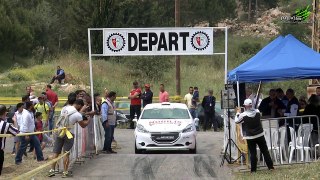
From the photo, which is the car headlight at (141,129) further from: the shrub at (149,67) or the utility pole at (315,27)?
the shrub at (149,67)

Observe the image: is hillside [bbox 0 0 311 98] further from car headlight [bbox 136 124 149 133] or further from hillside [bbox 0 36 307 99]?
car headlight [bbox 136 124 149 133]

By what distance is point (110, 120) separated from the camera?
17875mm

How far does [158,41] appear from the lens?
17.6 meters

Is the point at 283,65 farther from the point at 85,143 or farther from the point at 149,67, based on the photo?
the point at 149,67

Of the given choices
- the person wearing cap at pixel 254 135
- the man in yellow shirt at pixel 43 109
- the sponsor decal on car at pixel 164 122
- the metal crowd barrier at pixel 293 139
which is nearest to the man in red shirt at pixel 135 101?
the man in yellow shirt at pixel 43 109

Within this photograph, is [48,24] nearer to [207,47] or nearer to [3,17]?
[3,17]

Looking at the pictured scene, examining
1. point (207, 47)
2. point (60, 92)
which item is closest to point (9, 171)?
point (207, 47)

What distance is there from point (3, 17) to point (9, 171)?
157 feet

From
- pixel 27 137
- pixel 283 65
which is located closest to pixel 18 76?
pixel 27 137

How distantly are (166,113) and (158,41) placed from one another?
2.47m

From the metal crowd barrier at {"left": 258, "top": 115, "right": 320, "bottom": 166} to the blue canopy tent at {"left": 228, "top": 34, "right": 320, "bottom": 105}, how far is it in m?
1.08

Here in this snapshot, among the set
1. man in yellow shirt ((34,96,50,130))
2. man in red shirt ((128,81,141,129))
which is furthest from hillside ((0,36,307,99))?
man in yellow shirt ((34,96,50,130))

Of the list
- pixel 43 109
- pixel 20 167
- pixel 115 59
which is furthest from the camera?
pixel 115 59

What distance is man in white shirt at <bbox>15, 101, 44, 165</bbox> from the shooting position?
51.9ft
